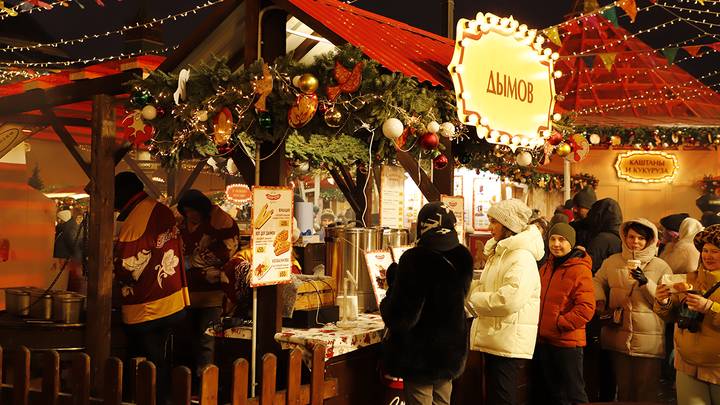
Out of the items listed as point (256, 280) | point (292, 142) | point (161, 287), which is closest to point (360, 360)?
point (256, 280)

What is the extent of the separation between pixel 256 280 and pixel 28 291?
10.6ft

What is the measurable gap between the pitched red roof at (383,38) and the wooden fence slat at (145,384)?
2.34m

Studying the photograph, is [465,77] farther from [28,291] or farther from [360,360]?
[28,291]

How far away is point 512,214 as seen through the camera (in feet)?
17.3

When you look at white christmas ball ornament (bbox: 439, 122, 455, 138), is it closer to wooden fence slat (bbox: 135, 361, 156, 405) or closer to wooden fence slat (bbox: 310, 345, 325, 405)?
wooden fence slat (bbox: 310, 345, 325, 405)

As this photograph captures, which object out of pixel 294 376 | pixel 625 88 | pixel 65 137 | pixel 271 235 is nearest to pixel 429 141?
pixel 271 235

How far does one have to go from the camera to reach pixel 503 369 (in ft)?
17.4

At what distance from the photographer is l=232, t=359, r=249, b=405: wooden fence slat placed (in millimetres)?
3990

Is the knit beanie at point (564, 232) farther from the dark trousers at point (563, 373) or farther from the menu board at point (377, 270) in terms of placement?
the menu board at point (377, 270)

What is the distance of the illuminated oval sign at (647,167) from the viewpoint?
15.7 m

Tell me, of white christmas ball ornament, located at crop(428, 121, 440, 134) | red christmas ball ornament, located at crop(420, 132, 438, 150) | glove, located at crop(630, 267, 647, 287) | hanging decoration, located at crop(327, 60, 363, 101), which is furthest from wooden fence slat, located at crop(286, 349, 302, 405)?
glove, located at crop(630, 267, 647, 287)

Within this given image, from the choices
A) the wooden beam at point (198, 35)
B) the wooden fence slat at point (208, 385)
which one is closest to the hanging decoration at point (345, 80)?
the wooden beam at point (198, 35)

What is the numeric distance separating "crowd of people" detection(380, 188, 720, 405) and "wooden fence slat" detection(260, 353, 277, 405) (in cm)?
70

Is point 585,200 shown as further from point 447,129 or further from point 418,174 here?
point 447,129
